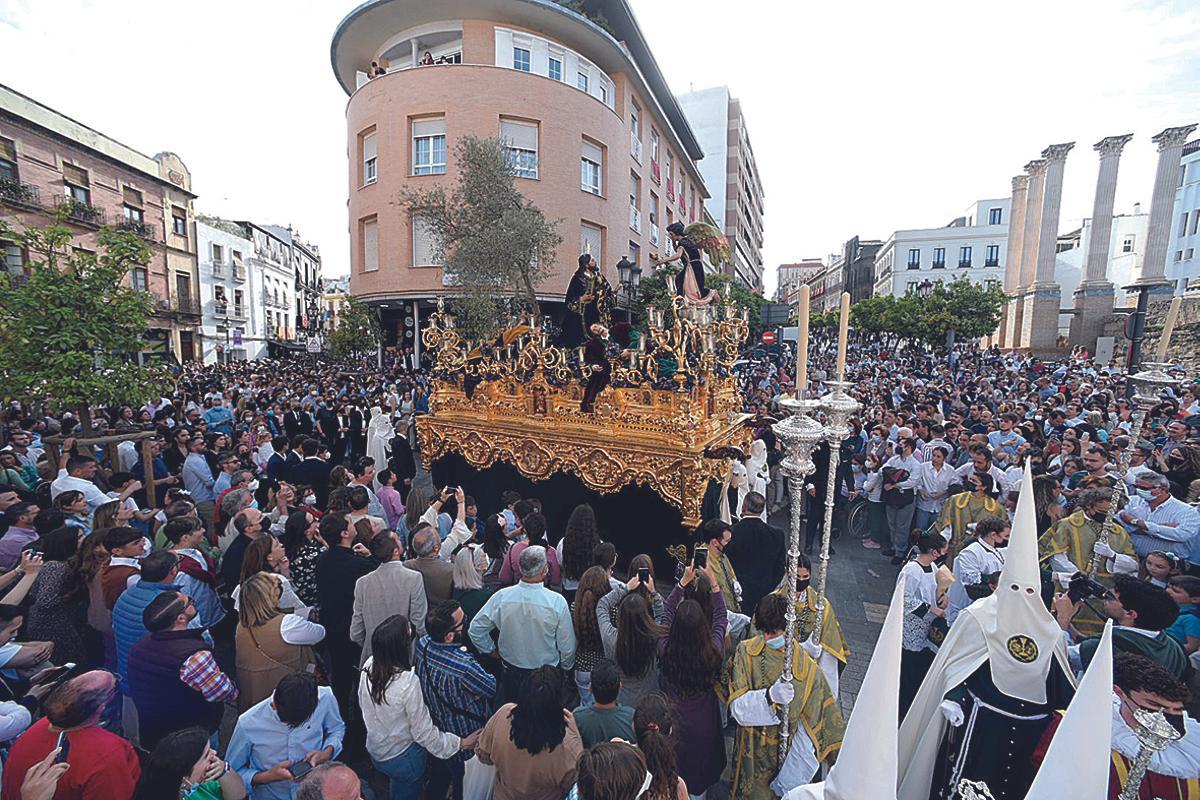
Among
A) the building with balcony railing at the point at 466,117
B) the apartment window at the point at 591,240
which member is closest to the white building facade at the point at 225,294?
the building with balcony railing at the point at 466,117

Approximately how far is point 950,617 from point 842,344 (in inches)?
128

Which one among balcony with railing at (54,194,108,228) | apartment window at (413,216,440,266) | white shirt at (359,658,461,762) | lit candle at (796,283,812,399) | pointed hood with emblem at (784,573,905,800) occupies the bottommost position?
white shirt at (359,658,461,762)

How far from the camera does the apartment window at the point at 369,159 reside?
21542mm

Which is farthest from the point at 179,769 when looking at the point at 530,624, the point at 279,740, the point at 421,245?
the point at 421,245

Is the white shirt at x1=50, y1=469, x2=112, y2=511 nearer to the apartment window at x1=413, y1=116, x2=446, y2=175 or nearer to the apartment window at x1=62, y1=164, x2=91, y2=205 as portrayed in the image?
the apartment window at x1=413, y1=116, x2=446, y2=175

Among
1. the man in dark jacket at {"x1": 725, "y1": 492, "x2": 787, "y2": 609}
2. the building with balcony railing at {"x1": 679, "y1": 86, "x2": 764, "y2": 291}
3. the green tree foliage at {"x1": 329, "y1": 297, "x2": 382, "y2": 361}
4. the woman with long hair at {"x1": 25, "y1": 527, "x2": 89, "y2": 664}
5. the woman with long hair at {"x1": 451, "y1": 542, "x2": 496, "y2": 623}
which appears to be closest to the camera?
the woman with long hair at {"x1": 25, "y1": 527, "x2": 89, "y2": 664}

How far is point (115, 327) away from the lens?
7.53 m

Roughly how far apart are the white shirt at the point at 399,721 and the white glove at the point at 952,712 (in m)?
3.06

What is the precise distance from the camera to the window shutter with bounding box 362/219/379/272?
72.0 ft

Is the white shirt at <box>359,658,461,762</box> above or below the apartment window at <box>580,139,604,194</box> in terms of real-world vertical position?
below

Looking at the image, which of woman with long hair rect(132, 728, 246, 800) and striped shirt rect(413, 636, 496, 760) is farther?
striped shirt rect(413, 636, 496, 760)

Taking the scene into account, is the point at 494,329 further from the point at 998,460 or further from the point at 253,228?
the point at 253,228

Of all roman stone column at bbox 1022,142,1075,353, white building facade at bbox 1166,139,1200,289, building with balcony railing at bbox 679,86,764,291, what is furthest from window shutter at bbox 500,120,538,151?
white building facade at bbox 1166,139,1200,289

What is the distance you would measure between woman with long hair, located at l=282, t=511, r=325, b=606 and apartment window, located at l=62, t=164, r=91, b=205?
31.1 m
